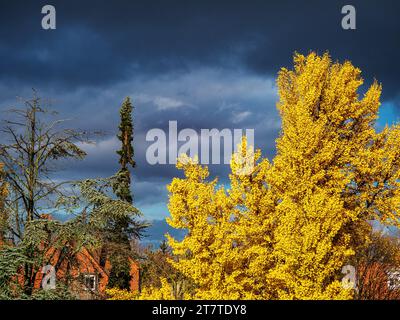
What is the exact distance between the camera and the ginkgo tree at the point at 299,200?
21.8 m

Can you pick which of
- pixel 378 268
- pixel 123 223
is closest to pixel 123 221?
pixel 123 223

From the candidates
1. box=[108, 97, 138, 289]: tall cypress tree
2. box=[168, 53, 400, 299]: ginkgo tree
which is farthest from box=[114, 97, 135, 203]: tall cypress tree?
box=[168, 53, 400, 299]: ginkgo tree

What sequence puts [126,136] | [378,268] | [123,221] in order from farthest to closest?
[126,136], [378,268], [123,221]

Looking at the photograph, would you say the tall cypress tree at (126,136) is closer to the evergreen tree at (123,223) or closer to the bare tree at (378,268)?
the evergreen tree at (123,223)

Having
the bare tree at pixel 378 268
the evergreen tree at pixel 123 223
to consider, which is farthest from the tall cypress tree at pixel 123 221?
the bare tree at pixel 378 268

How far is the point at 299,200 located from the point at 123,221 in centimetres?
867

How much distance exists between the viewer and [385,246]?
136 feet

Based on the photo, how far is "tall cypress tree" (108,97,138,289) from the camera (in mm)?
20500

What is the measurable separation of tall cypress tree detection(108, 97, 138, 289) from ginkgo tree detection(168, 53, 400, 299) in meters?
2.19

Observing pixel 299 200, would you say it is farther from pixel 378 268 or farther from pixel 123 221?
pixel 378 268

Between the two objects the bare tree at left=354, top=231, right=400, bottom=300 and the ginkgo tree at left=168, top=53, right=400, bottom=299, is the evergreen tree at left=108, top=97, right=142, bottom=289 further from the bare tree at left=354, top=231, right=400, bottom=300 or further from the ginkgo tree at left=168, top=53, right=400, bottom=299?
the bare tree at left=354, top=231, right=400, bottom=300

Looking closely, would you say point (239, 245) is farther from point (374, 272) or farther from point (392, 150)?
point (374, 272)

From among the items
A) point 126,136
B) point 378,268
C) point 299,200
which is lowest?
point 378,268

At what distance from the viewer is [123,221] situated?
23.3m
